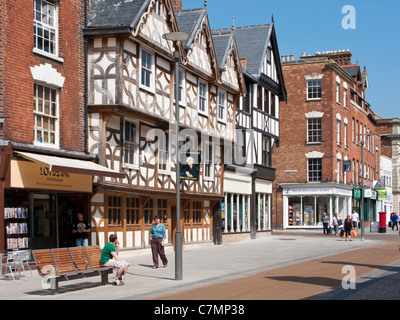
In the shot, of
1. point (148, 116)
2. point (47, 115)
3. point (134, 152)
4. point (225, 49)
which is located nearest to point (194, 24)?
point (225, 49)

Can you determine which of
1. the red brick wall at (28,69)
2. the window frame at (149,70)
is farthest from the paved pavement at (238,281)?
the window frame at (149,70)

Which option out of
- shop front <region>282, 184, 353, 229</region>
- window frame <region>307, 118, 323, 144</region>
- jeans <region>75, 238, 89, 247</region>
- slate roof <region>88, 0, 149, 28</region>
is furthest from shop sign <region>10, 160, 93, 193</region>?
window frame <region>307, 118, 323, 144</region>

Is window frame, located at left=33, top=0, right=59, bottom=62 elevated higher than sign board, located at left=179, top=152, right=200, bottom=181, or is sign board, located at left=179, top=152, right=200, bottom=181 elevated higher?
window frame, located at left=33, top=0, right=59, bottom=62

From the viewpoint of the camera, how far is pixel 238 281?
15.7 meters

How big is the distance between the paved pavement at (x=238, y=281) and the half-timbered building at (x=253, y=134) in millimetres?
10799

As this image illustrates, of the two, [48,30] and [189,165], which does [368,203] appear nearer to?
[189,165]

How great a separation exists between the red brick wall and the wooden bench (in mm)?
4626

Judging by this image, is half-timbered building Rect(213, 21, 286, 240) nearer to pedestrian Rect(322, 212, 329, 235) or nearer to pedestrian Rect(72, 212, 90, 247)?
pedestrian Rect(322, 212, 329, 235)

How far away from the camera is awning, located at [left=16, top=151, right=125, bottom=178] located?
17312 millimetres

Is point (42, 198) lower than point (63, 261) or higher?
higher

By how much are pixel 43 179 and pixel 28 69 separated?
3300 millimetres

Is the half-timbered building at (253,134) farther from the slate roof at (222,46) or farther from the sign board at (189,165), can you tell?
the sign board at (189,165)

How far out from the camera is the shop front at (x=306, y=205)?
5156 cm
